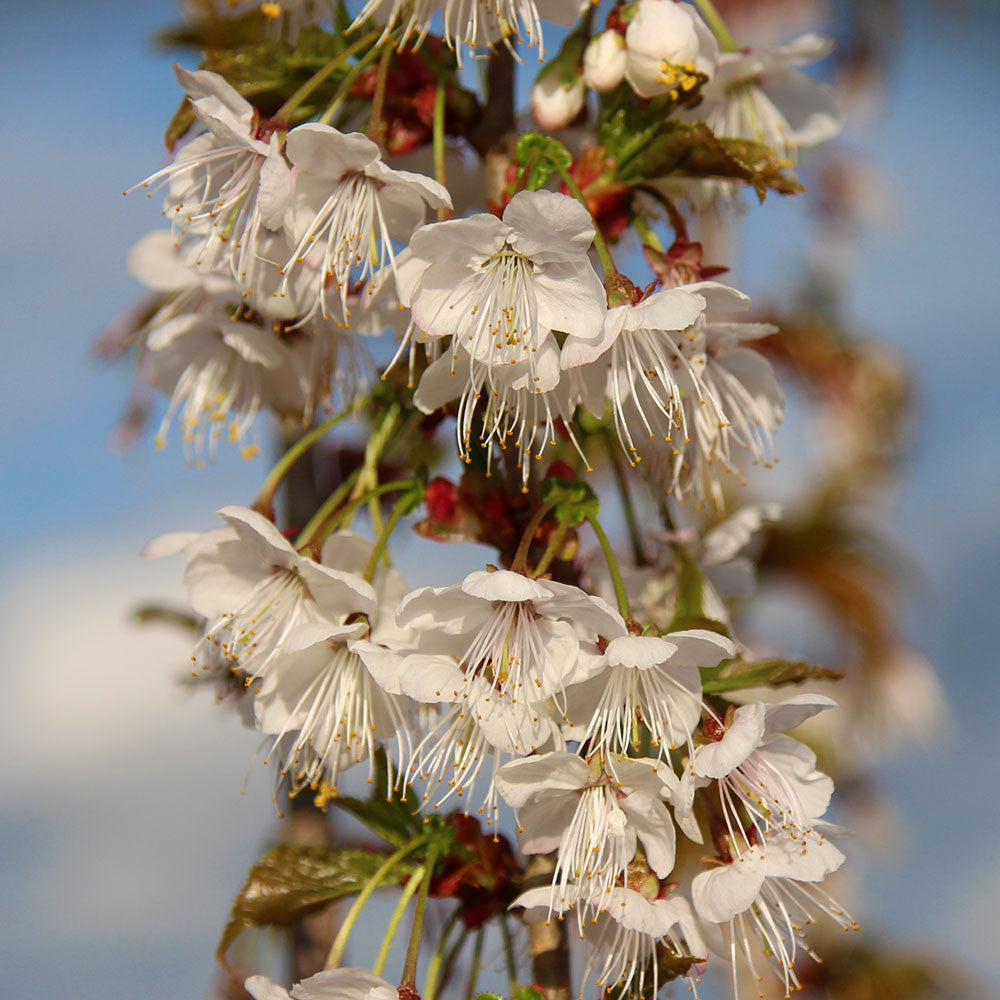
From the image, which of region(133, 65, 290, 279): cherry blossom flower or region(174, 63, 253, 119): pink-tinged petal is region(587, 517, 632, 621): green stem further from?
region(174, 63, 253, 119): pink-tinged petal

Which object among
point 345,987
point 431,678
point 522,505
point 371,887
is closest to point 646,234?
point 522,505

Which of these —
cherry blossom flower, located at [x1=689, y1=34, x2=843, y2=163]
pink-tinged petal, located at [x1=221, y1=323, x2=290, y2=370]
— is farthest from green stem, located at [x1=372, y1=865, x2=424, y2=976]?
cherry blossom flower, located at [x1=689, y1=34, x2=843, y2=163]

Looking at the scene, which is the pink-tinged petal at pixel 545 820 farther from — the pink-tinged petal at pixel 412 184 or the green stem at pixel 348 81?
the green stem at pixel 348 81

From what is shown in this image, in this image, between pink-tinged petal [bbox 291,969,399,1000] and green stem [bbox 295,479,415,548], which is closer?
pink-tinged petal [bbox 291,969,399,1000]

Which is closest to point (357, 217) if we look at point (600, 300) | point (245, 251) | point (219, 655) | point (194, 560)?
point (245, 251)

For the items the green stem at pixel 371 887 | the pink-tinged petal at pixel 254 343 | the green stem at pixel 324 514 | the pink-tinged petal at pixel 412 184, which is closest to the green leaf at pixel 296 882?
the green stem at pixel 371 887
